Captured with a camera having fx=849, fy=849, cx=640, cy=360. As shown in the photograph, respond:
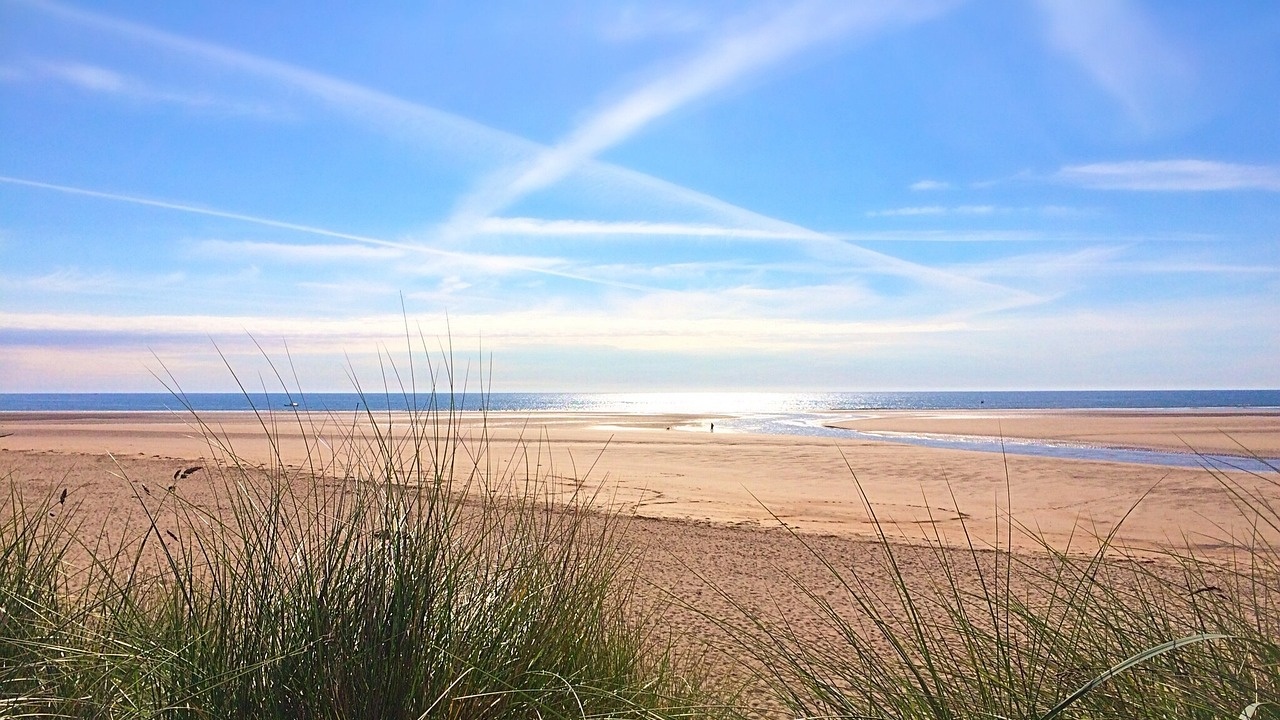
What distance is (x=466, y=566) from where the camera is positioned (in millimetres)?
3432

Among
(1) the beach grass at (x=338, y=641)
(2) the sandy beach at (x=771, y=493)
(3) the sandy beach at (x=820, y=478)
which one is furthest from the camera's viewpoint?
(3) the sandy beach at (x=820, y=478)

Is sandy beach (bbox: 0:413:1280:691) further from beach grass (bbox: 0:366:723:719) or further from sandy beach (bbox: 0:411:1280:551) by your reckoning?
beach grass (bbox: 0:366:723:719)

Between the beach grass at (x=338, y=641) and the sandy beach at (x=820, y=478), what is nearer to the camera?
the beach grass at (x=338, y=641)

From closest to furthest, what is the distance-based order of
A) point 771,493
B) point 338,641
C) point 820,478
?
point 338,641 → point 771,493 → point 820,478

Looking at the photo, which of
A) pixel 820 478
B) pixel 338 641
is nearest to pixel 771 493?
pixel 820 478

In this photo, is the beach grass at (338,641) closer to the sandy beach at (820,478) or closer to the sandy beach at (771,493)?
the sandy beach at (771,493)

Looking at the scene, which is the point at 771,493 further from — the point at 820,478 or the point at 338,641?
the point at 338,641

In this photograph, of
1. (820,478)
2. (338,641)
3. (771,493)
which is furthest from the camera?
(820,478)

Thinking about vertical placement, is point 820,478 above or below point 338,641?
below

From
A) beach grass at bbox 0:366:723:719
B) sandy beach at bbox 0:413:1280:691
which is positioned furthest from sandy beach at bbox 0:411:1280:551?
beach grass at bbox 0:366:723:719

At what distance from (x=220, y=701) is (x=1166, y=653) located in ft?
9.19

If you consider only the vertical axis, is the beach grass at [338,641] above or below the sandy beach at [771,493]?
above

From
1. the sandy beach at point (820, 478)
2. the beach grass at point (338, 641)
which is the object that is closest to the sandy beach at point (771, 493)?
the sandy beach at point (820, 478)

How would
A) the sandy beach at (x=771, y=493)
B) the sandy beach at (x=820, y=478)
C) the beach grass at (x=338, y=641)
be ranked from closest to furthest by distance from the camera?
the beach grass at (x=338, y=641), the sandy beach at (x=771, y=493), the sandy beach at (x=820, y=478)
